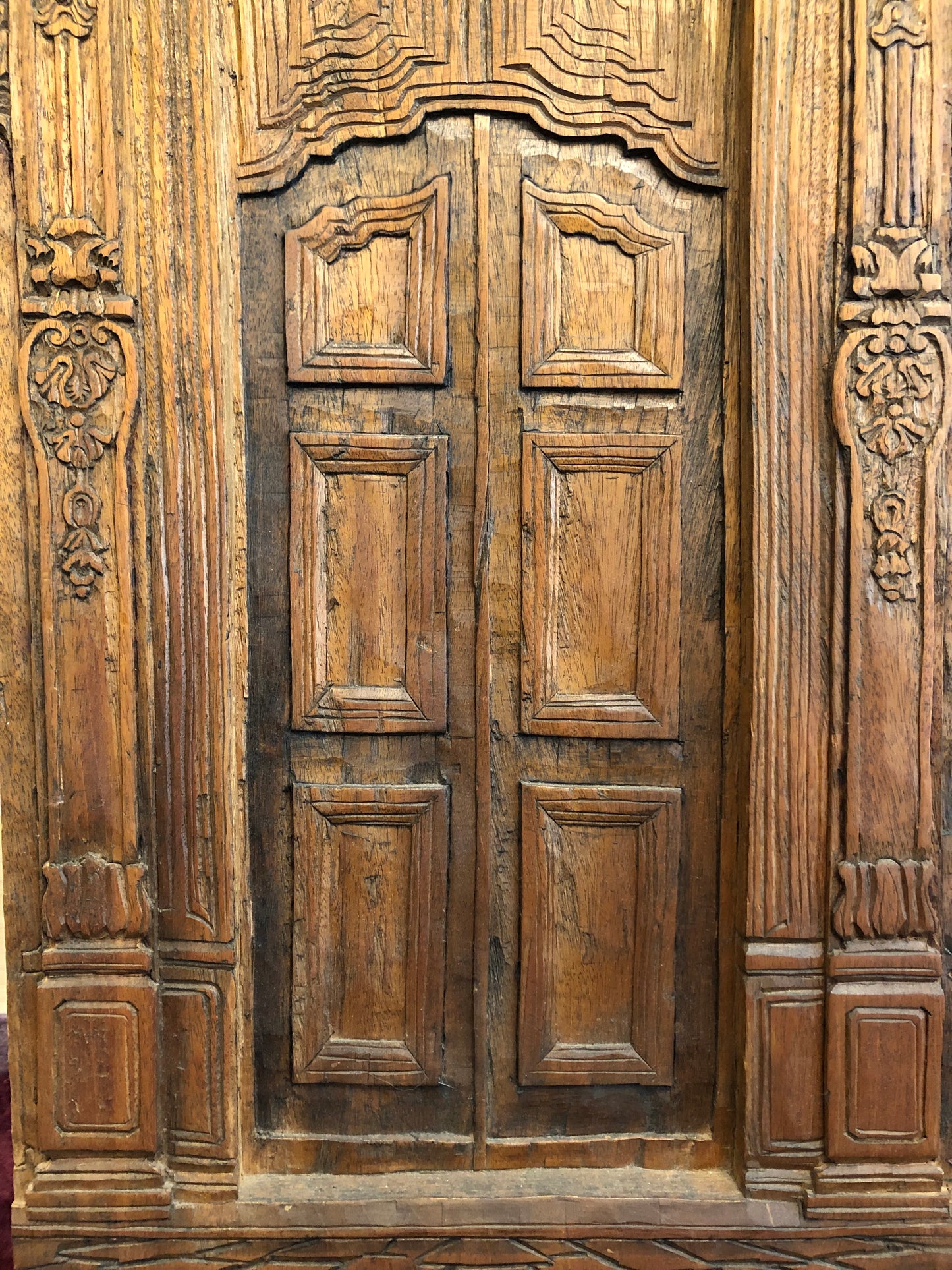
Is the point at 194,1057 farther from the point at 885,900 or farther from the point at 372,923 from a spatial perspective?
the point at 885,900

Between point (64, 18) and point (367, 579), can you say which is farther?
point (367, 579)

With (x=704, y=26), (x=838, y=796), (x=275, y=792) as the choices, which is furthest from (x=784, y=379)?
(x=275, y=792)

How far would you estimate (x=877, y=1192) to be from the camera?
74.6 inches

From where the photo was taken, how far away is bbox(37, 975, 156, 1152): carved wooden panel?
189 cm

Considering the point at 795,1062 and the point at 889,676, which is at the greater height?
the point at 889,676

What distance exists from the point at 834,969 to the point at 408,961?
93 cm

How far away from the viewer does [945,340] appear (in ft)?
6.04

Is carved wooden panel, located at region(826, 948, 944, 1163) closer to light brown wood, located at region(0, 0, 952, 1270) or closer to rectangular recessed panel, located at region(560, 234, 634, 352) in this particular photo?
light brown wood, located at region(0, 0, 952, 1270)

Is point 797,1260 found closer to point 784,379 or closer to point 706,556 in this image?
point 706,556

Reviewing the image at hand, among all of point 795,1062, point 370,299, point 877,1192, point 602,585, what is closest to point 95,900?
point 602,585

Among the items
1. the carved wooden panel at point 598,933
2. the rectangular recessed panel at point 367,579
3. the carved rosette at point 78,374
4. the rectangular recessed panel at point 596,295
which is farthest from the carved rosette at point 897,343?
the carved rosette at point 78,374

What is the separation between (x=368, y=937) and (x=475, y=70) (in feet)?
6.33

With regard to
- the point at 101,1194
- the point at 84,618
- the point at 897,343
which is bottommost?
the point at 101,1194

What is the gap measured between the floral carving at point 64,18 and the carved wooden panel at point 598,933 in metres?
1.86
